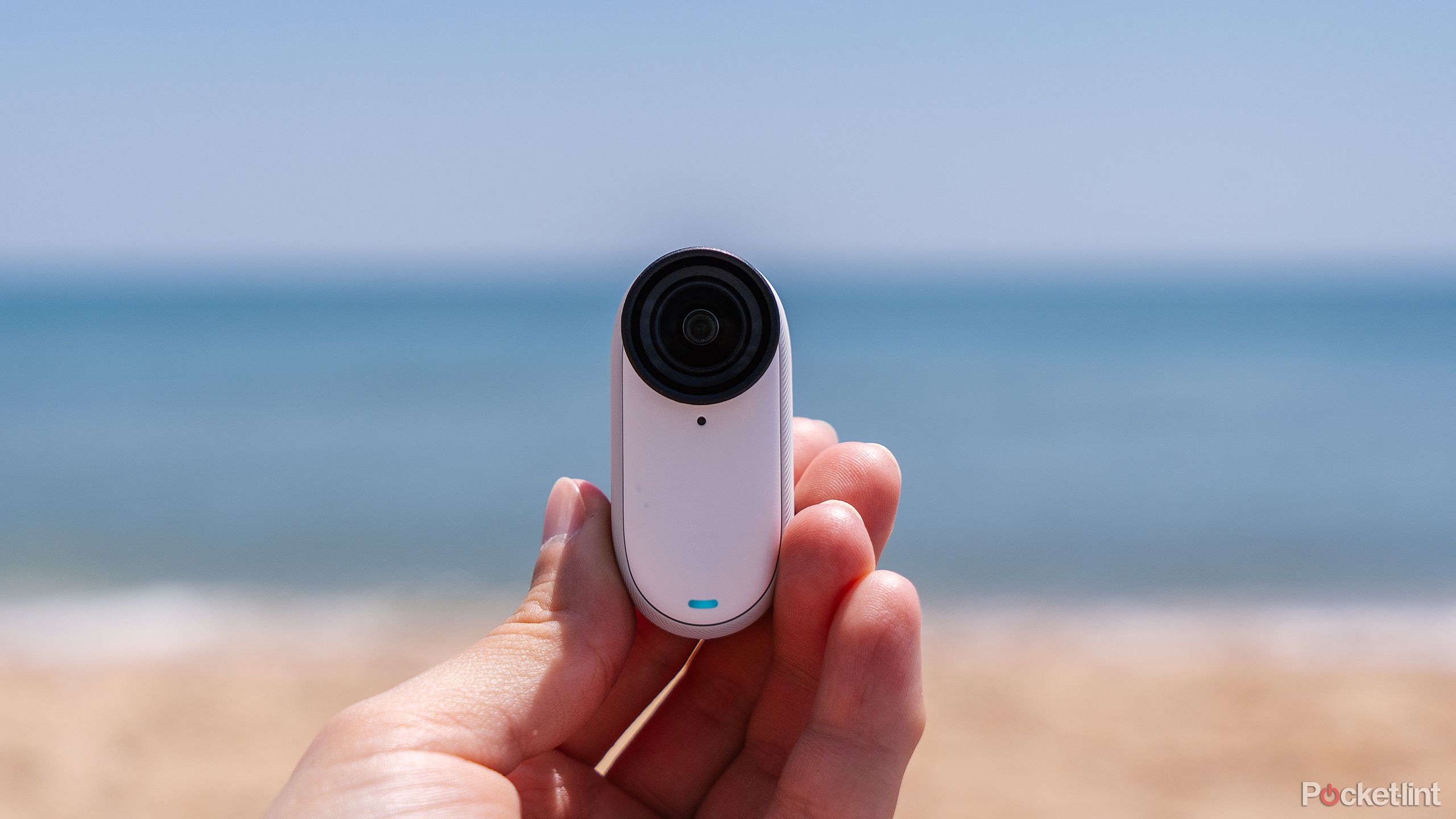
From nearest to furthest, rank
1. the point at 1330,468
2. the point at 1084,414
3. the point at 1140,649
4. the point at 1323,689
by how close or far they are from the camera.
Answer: the point at 1323,689 → the point at 1140,649 → the point at 1330,468 → the point at 1084,414

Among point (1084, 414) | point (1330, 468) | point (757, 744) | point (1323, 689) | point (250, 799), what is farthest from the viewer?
point (1084, 414)

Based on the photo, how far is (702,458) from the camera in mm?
1887

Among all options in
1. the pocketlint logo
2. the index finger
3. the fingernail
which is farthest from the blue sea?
the fingernail

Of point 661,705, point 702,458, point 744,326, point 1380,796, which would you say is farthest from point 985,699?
point 744,326

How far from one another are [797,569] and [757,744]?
1.57 ft

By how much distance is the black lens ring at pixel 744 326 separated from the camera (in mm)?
1815

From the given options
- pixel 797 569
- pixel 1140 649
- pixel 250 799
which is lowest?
pixel 250 799

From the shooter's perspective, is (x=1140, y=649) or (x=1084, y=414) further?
(x=1084, y=414)

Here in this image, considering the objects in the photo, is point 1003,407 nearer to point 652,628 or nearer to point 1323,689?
point 1323,689

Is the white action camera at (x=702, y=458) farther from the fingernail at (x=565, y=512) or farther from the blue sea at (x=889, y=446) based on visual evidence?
the blue sea at (x=889, y=446)

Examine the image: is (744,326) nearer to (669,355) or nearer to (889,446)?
(669,355)

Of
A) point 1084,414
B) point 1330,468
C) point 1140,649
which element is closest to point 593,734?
point 1140,649

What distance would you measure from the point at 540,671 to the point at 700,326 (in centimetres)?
71

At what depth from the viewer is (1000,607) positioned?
755 centimetres
